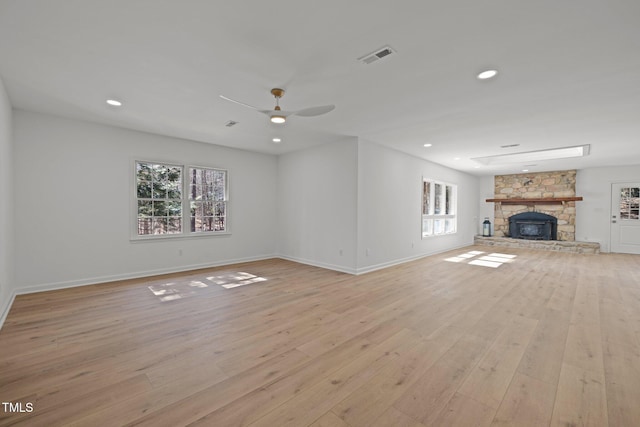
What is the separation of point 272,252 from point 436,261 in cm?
404

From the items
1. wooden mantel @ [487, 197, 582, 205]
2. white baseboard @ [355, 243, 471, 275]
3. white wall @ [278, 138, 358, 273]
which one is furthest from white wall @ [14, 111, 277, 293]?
wooden mantel @ [487, 197, 582, 205]

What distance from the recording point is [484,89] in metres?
3.08

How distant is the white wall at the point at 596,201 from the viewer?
26.3 ft

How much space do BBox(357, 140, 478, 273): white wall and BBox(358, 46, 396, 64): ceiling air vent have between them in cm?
269

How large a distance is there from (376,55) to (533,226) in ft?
32.1

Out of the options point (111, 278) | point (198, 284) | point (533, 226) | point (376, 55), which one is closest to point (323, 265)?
point (198, 284)

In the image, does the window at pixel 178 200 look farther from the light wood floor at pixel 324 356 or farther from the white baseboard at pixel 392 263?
the white baseboard at pixel 392 263

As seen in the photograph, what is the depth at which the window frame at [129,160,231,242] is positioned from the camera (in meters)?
4.89

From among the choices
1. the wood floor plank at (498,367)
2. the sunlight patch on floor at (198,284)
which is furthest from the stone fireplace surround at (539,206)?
the sunlight patch on floor at (198,284)

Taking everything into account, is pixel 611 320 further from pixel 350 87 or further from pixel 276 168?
pixel 276 168

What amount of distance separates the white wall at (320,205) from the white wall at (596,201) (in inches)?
325

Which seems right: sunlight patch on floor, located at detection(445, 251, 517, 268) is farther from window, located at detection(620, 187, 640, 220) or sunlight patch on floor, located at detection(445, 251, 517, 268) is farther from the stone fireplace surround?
window, located at detection(620, 187, 640, 220)

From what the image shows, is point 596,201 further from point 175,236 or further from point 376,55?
point 175,236

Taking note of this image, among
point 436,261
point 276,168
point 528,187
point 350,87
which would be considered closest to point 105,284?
point 276,168
